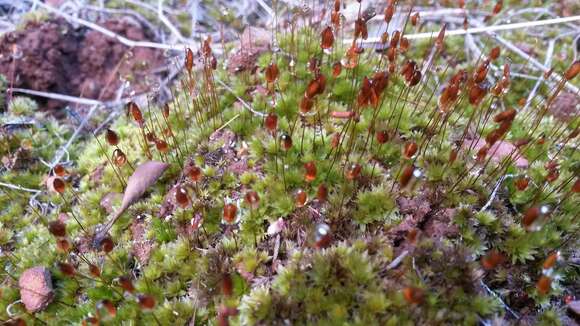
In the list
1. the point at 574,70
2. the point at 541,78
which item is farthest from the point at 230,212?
the point at 541,78

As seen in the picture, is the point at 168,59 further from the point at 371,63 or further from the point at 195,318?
the point at 195,318

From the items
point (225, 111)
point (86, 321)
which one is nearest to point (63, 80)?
point (225, 111)

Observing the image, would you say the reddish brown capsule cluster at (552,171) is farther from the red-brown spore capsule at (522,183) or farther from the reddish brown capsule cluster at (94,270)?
the reddish brown capsule cluster at (94,270)

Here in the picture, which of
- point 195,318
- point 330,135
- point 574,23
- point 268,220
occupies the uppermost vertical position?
point 574,23

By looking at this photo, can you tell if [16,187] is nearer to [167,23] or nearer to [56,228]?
[56,228]

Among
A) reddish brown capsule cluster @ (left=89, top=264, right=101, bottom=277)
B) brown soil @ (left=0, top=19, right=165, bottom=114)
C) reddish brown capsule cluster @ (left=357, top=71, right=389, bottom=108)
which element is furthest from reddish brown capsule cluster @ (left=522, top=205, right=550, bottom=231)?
brown soil @ (left=0, top=19, right=165, bottom=114)

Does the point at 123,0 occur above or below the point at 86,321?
above

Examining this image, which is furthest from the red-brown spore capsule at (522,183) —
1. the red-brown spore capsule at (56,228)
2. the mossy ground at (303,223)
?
the red-brown spore capsule at (56,228)
